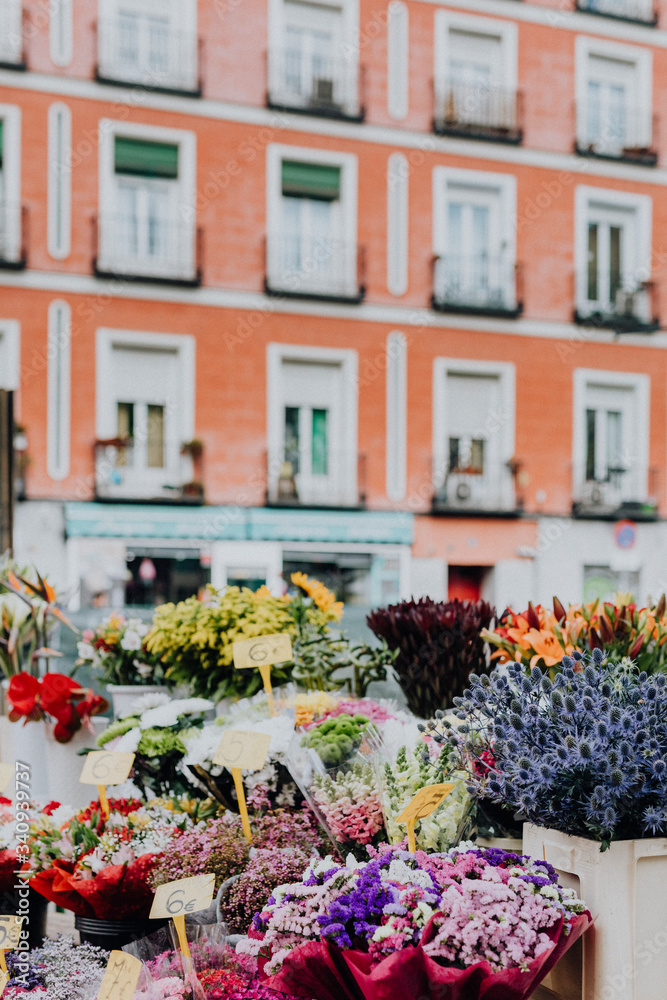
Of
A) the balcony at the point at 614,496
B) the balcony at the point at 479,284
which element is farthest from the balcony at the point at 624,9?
the balcony at the point at 614,496

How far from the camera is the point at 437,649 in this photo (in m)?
1.86

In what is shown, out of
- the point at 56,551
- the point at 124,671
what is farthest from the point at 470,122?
the point at 124,671

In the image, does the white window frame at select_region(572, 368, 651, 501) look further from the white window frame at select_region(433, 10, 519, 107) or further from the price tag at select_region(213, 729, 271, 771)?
the price tag at select_region(213, 729, 271, 771)

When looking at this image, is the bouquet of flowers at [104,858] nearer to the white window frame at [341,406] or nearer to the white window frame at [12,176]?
the white window frame at [341,406]

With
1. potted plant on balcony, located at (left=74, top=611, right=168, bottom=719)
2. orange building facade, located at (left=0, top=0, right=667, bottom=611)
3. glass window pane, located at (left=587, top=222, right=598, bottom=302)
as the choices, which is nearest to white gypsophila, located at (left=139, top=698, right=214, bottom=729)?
potted plant on balcony, located at (left=74, top=611, right=168, bottom=719)

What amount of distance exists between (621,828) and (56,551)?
8.23 meters

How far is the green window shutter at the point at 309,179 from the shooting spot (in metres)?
9.93

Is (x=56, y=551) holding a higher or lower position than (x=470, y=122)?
lower

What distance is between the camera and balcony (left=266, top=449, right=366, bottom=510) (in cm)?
956

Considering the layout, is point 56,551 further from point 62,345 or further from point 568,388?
point 568,388

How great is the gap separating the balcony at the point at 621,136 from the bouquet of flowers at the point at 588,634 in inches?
403

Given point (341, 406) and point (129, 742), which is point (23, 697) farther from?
point (341, 406)

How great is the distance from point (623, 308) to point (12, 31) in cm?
693

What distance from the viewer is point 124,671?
7.22 ft
